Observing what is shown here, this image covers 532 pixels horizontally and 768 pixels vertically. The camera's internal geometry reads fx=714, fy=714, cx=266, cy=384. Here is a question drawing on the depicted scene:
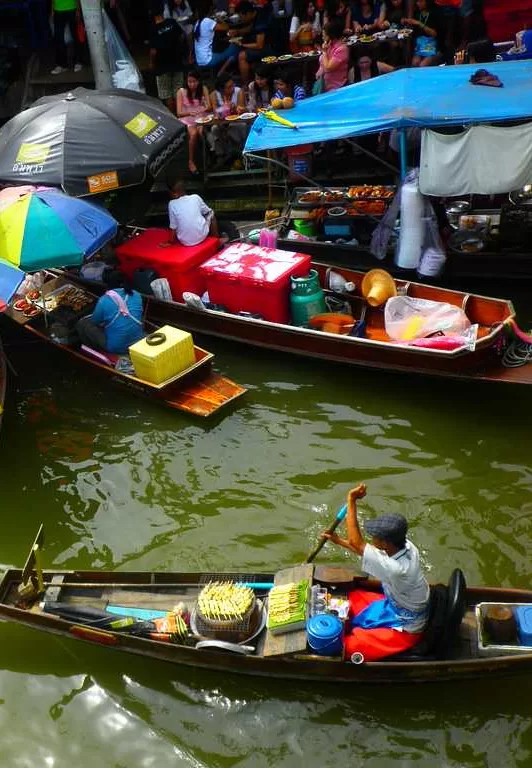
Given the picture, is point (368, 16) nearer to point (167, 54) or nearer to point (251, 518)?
point (167, 54)

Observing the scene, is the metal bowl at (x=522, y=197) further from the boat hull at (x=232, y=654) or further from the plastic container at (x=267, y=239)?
the boat hull at (x=232, y=654)

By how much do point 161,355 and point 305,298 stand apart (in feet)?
6.68

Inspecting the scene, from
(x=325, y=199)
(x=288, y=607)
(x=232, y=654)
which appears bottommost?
(x=232, y=654)

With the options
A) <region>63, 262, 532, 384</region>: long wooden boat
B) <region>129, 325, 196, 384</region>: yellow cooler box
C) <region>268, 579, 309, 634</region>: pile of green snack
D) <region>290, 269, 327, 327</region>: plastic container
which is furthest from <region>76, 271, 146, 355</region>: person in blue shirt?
<region>268, 579, 309, 634</region>: pile of green snack

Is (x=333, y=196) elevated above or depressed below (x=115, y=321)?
above

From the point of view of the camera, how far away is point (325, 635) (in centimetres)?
526

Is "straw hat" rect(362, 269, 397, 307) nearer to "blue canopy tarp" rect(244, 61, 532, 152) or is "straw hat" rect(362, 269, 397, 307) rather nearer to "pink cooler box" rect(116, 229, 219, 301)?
"blue canopy tarp" rect(244, 61, 532, 152)

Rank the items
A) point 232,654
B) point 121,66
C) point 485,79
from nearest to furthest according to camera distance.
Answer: point 232,654
point 485,79
point 121,66

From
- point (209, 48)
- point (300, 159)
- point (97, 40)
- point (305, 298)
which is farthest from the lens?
point (209, 48)

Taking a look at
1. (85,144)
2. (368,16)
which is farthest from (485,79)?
(85,144)

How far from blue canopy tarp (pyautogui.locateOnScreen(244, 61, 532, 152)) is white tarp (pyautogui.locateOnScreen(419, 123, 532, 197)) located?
208 millimetres

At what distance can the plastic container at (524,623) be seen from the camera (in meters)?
5.23

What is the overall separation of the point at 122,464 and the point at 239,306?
107 inches

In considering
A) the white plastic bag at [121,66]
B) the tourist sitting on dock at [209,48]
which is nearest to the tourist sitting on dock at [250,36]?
the tourist sitting on dock at [209,48]
